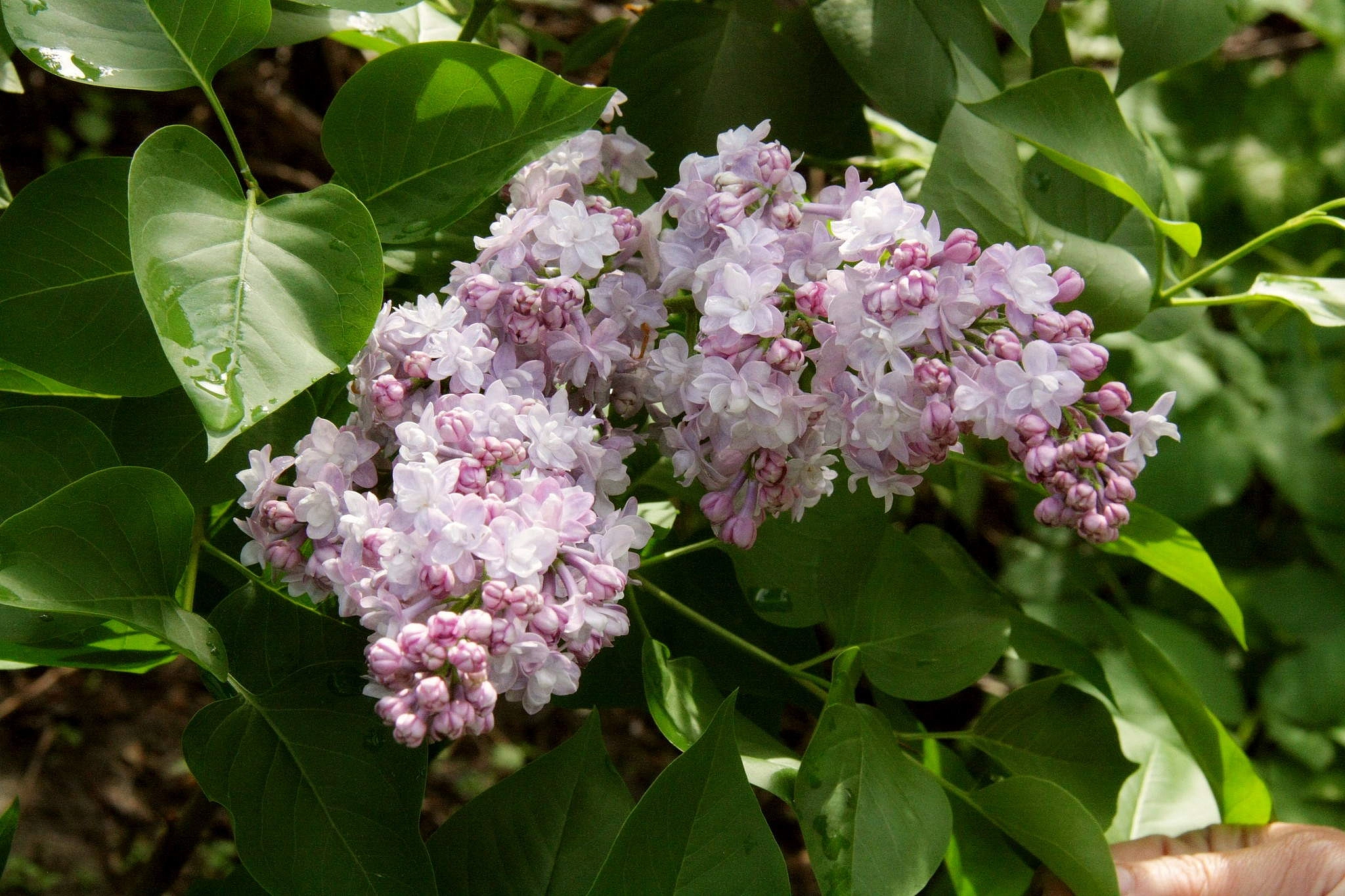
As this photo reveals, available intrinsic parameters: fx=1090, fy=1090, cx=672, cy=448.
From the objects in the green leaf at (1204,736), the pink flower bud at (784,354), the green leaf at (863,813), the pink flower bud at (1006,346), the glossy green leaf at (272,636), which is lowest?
the green leaf at (1204,736)

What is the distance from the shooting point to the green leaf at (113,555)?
0.54m

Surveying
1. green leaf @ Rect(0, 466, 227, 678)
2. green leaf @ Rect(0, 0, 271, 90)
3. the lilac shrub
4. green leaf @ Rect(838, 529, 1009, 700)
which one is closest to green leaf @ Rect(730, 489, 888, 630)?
green leaf @ Rect(838, 529, 1009, 700)

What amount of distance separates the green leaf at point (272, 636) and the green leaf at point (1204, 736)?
63 centimetres

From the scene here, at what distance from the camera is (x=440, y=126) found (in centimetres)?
68

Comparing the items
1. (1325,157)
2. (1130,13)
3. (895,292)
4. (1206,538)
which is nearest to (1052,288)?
(895,292)

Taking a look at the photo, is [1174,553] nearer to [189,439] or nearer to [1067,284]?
[1067,284]

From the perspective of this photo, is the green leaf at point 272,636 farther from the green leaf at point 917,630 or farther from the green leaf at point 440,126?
the green leaf at point 917,630

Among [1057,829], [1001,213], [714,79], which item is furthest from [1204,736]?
[714,79]

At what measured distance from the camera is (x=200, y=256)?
56cm

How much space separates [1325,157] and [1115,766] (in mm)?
1375

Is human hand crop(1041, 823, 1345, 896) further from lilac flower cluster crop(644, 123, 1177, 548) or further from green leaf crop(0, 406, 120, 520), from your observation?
green leaf crop(0, 406, 120, 520)

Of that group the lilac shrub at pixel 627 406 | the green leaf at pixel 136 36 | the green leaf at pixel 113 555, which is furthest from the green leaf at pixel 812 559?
the green leaf at pixel 136 36

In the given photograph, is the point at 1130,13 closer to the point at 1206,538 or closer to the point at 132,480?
the point at 132,480

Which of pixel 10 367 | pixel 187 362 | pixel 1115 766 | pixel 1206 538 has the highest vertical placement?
pixel 187 362
